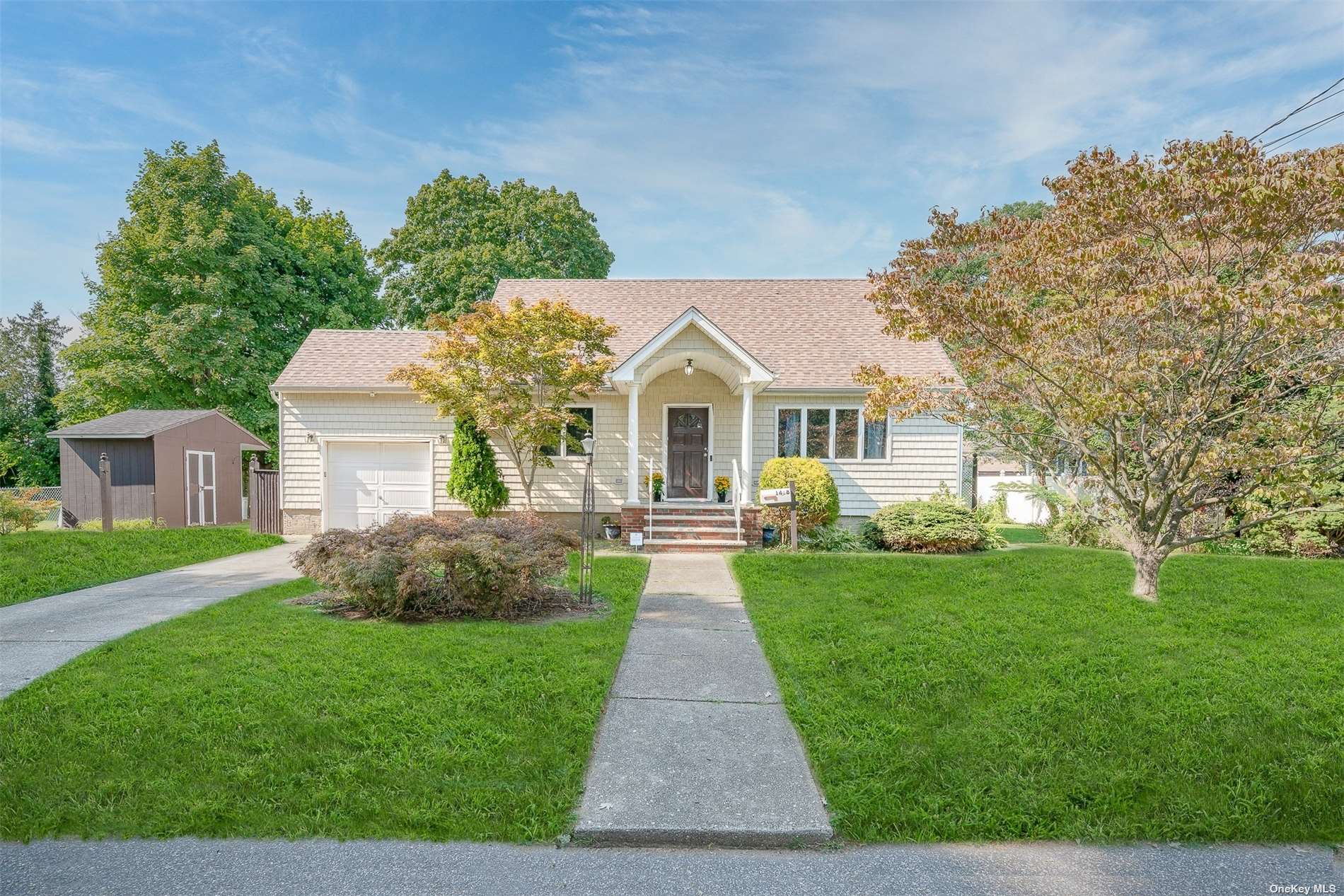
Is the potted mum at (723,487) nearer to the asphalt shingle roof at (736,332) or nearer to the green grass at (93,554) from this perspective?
the asphalt shingle roof at (736,332)

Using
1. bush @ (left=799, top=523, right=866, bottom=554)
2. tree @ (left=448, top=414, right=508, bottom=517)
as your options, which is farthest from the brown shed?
bush @ (left=799, top=523, right=866, bottom=554)

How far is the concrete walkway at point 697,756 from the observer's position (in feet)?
10.2

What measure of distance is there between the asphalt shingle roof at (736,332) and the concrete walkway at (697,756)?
8.80 m

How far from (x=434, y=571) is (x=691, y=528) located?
6409mm

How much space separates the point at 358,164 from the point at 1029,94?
40.7 feet

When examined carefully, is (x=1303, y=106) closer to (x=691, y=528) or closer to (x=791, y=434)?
(x=791, y=434)

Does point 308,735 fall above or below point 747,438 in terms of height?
below

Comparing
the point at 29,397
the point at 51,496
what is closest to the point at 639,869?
the point at 51,496

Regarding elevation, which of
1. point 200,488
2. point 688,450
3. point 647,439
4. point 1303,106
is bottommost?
point 200,488

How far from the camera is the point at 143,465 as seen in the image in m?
15.6

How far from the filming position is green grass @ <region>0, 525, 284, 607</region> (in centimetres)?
834

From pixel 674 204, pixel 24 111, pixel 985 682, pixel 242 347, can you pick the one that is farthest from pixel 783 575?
pixel 242 347

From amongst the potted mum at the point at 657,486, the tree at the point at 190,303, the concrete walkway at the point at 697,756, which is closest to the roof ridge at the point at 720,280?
the potted mum at the point at 657,486

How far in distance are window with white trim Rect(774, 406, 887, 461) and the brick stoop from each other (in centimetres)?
213
